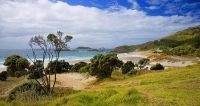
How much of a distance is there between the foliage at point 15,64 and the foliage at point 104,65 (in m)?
11.2

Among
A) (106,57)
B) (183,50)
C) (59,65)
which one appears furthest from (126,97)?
(183,50)

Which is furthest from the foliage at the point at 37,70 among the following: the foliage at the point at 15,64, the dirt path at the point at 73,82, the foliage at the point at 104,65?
the foliage at the point at 104,65

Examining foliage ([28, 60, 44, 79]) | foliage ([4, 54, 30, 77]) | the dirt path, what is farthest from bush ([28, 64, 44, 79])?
the dirt path

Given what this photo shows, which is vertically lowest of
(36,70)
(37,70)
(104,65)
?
(36,70)

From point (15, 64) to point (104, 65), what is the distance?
1896cm

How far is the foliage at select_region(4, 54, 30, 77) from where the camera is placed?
28430 millimetres

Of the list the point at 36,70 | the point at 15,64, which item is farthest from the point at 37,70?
the point at 15,64

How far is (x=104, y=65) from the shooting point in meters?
30.0

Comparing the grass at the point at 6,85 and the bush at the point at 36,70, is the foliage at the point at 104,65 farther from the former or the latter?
the grass at the point at 6,85

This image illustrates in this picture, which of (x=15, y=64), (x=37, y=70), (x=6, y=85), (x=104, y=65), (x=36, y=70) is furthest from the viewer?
→ (x=15, y=64)

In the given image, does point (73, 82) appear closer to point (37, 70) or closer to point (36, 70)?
point (36, 70)

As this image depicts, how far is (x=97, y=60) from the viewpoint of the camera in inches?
1257

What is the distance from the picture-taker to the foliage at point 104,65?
1192 inches

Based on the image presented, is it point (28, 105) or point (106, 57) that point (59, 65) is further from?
point (28, 105)
